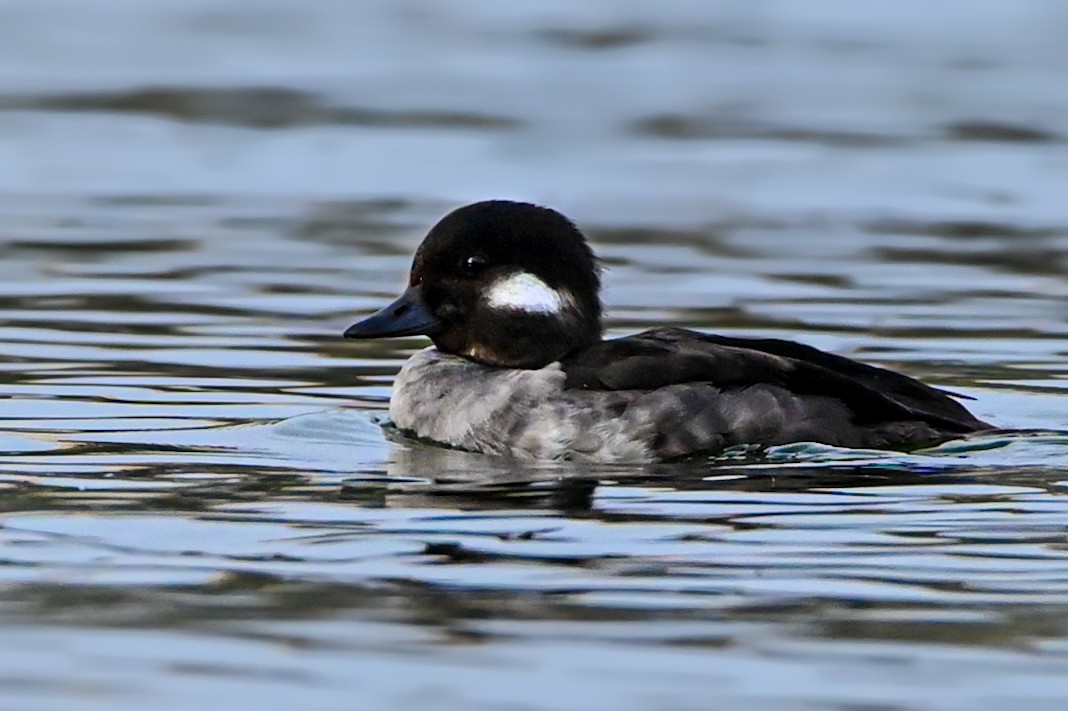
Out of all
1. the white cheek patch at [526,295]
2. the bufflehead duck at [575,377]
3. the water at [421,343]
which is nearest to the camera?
the water at [421,343]

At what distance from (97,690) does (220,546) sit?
144 centimetres

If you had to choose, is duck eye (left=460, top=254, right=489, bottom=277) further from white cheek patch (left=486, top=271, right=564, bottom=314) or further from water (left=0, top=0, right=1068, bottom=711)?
water (left=0, top=0, right=1068, bottom=711)

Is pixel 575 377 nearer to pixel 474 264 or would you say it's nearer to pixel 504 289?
pixel 504 289

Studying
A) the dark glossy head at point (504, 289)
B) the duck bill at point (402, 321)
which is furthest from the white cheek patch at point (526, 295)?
the duck bill at point (402, 321)

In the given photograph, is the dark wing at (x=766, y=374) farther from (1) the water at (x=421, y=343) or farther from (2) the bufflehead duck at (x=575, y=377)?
(1) the water at (x=421, y=343)

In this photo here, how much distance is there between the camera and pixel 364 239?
49.9ft

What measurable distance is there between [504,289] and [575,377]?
64 centimetres

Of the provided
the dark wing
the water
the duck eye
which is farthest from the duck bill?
the dark wing

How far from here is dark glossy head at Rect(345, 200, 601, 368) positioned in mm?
9828

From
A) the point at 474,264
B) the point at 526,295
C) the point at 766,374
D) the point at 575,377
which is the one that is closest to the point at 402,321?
the point at 474,264

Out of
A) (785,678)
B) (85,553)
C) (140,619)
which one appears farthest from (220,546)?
(785,678)

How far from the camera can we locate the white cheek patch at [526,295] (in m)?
9.82

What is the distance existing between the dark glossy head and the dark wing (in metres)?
0.43

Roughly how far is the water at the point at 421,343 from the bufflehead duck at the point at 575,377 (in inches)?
6.3
